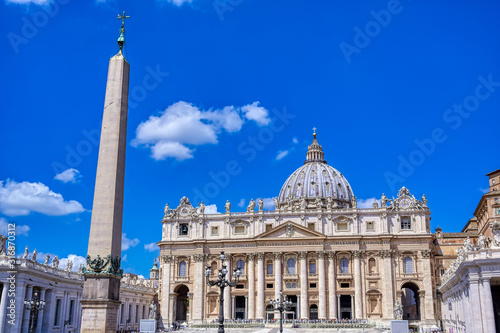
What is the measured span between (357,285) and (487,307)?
39153mm

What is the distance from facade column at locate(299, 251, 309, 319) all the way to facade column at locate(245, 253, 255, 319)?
657 centimetres

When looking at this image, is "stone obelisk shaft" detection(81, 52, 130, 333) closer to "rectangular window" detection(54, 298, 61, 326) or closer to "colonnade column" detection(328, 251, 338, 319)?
"rectangular window" detection(54, 298, 61, 326)

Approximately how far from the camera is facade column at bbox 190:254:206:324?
75062 millimetres

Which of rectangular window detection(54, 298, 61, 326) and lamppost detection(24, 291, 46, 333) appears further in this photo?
rectangular window detection(54, 298, 61, 326)

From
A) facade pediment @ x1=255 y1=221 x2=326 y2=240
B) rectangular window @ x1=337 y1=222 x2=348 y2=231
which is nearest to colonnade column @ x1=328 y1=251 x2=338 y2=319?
facade pediment @ x1=255 y1=221 x2=326 y2=240

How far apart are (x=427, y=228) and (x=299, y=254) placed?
17346 mm

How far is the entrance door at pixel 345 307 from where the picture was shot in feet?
239

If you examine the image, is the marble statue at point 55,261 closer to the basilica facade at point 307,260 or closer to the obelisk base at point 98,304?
the basilica facade at point 307,260

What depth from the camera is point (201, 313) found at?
75.0 meters

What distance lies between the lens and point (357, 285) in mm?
72312

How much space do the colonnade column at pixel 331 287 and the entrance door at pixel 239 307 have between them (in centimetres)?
1196

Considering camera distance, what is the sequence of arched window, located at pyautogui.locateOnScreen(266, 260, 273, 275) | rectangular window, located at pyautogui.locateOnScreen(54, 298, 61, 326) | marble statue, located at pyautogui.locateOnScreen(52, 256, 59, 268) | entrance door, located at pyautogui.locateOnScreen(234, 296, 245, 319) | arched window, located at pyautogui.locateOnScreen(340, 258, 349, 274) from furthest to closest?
arched window, located at pyautogui.locateOnScreen(266, 260, 273, 275) < entrance door, located at pyautogui.locateOnScreen(234, 296, 245, 319) < arched window, located at pyautogui.locateOnScreen(340, 258, 349, 274) < rectangular window, located at pyautogui.locateOnScreen(54, 298, 61, 326) < marble statue, located at pyautogui.locateOnScreen(52, 256, 59, 268)

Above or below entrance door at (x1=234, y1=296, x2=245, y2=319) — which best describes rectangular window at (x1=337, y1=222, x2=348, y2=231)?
above

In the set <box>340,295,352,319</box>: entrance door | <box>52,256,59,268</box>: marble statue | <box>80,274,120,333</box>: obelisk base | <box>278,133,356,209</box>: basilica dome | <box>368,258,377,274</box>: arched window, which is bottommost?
<box>80,274,120,333</box>: obelisk base
